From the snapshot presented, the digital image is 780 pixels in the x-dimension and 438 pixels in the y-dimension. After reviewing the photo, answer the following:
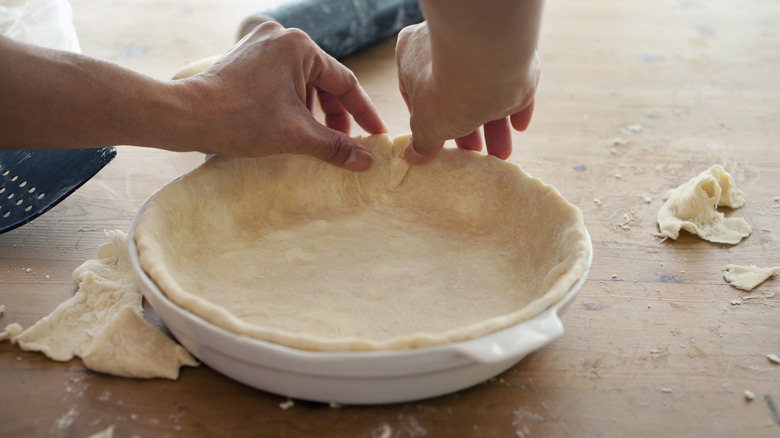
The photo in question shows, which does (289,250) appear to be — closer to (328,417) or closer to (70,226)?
(328,417)

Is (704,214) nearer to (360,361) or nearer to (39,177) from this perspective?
(360,361)

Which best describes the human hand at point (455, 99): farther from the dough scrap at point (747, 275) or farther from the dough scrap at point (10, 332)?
the dough scrap at point (10, 332)

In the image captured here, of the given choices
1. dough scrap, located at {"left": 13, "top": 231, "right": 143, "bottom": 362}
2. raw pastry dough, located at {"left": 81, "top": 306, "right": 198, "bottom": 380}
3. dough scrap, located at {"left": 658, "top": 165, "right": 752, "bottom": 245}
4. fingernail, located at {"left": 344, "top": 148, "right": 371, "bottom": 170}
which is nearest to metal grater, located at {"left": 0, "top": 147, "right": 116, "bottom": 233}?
dough scrap, located at {"left": 13, "top": 231, "right": 143, "bottom": 362}

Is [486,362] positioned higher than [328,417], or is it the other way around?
[486,362]

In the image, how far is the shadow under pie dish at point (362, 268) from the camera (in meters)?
1.07

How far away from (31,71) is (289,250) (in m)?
0.66

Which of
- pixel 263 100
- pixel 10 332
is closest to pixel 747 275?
pixel 263 100

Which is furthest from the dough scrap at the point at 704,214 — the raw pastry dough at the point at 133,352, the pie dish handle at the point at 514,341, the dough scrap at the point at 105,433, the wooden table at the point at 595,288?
the dough scrap at the point at 105,433

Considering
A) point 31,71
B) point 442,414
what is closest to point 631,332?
point 442,414

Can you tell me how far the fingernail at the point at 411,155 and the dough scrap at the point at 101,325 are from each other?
0.73 metres

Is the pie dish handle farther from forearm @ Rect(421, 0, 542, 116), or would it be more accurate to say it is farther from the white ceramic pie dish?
forearm @ Rect(421, 0, 542, 116)

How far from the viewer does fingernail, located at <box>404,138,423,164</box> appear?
5.54 feet

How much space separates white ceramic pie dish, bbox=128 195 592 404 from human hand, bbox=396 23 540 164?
15.2 inches

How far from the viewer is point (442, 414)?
1.18 m
